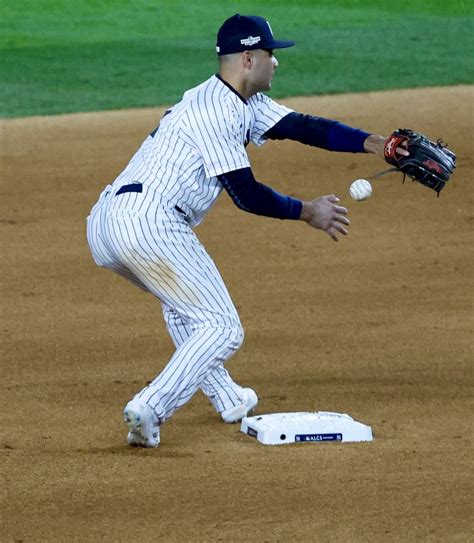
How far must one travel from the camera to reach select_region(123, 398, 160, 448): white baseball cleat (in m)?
5.96

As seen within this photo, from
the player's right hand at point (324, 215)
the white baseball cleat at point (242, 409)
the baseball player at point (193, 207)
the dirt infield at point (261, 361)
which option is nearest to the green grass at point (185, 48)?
the dirt infield at point (261, 361)

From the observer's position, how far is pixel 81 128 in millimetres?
13695

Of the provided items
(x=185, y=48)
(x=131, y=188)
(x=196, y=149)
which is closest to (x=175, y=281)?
(x=131, y=188)

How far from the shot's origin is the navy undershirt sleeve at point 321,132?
21.4 ft

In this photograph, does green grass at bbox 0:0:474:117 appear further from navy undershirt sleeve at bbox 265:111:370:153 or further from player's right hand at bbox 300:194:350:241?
player's right hand at bbox 300:194:350:241

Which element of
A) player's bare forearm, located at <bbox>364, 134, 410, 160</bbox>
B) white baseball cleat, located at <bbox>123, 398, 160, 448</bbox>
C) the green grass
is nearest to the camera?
white baseball cleat, located at <bbox>123, 398, 160, 448</bbox>

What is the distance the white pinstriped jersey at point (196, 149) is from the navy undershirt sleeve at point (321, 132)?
Answer: 263 millimetres

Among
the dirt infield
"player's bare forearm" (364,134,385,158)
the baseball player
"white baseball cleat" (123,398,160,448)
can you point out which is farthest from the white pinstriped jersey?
the dirt infield

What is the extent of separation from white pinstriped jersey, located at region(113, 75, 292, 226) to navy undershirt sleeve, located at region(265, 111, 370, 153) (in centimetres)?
26

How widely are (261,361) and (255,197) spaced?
1799 millimetres

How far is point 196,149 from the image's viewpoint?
20.0 ft

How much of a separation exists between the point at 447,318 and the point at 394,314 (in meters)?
0.31

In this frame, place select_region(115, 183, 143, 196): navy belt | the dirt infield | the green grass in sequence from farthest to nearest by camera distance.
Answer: the green grass, select_region(115, 183, 143, 196): navy belt, the dirt infield

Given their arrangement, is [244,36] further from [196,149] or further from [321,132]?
[321,132]
